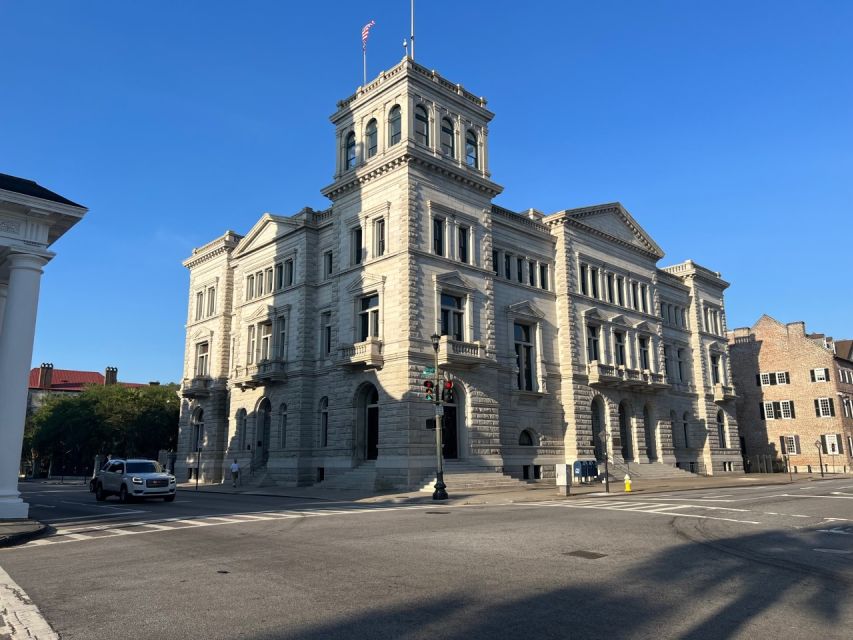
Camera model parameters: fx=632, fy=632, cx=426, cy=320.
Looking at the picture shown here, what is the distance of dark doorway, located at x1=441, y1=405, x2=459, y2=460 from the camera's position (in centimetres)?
3641

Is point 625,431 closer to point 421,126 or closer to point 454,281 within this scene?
point 454,281

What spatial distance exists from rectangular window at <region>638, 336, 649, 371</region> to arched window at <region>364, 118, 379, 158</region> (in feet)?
90.3

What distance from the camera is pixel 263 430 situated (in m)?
46.5

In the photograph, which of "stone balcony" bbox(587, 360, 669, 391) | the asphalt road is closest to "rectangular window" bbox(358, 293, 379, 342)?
"stone balcony" bbox(587, 360, 669, 391)

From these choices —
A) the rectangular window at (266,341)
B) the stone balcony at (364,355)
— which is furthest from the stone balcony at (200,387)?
the stone balcony at (364,355)

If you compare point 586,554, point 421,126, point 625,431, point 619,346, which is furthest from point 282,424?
point 586,554

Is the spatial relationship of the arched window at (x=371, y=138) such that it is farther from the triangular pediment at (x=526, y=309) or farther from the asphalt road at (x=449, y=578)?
the asphalt road at (x=449, y=578)

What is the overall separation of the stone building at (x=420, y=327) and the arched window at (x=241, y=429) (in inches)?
4.2

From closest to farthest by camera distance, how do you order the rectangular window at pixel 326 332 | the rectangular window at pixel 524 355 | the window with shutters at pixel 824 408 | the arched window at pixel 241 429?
1. the rectangular window at pixel 326 332
2. the rectangular window at pixel 524 355
3. the arched window at pixel 241 429
4. the window with shutters at pixel 824 408

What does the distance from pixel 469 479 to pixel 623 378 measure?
18.4m

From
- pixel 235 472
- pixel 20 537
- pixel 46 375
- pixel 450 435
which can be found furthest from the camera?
pixel 46 375

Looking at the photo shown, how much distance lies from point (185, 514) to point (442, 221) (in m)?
23.1

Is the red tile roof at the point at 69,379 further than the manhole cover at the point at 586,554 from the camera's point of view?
Yes

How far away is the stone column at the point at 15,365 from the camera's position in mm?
17531
